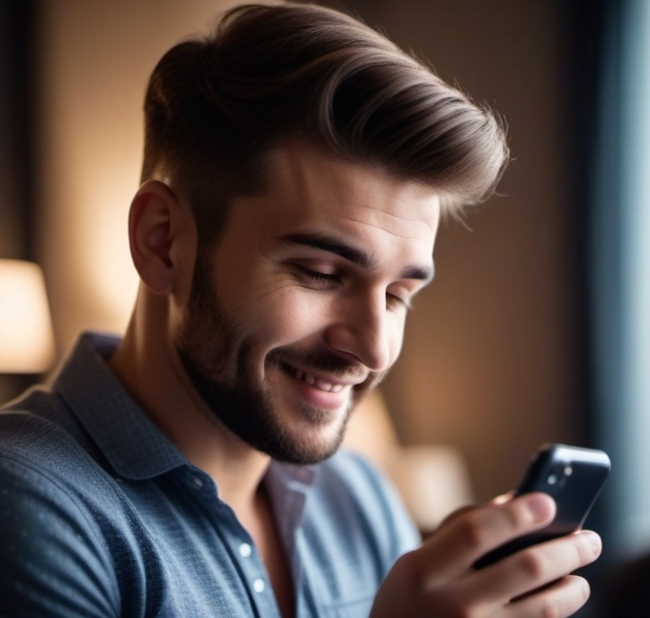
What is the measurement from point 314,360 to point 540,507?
13.7 inches

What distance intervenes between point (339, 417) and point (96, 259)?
54.0 inches

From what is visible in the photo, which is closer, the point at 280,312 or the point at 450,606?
the point at 450,606

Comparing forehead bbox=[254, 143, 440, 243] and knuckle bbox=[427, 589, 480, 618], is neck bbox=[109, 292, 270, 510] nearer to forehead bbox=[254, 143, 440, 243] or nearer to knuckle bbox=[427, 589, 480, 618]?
forehead bbox=[254, 143, 440, 243]

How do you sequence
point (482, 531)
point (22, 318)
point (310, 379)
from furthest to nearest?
point (22, 318), point (310, 379), point (482, 531)

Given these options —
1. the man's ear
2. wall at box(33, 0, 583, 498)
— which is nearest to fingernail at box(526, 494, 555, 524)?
the man's ear

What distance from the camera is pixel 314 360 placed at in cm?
111

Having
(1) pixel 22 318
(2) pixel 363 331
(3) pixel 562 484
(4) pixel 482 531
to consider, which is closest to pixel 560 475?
(3) pixel 562 484

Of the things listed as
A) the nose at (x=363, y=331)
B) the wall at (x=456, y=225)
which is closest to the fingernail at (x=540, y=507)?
the nose at (x=363, y=331)

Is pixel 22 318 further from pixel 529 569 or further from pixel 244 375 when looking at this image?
pixel 529 569

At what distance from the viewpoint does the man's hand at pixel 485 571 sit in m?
0.89

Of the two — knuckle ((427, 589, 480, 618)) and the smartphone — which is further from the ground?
the smartphone

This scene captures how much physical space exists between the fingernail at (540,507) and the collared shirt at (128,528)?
1.32 feet

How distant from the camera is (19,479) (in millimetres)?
960

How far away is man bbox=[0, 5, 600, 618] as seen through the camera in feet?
3.41
